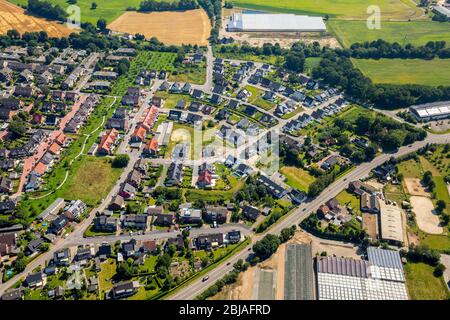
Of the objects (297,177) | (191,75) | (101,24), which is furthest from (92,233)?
(101,24)

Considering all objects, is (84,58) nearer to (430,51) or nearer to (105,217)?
(105,217)

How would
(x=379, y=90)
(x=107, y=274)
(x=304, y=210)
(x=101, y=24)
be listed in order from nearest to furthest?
(x=107, y=274), (x=304, y=210), (x=379, y=90), (x=101, y=24)

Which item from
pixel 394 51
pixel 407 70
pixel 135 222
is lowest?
pixel 135 222

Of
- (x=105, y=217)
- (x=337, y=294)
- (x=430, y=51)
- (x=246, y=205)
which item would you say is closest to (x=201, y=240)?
(x=246, y=205)

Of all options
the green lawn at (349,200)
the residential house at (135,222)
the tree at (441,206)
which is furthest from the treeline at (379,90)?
the residential house at (135,222)

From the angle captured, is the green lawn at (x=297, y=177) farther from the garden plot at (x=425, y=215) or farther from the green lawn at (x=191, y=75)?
the green lawn at (x=191, y=75)

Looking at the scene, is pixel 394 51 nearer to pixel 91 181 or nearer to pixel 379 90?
pixel 379 90

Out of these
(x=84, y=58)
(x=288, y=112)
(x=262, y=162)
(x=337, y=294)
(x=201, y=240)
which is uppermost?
(x=84, y=58)
